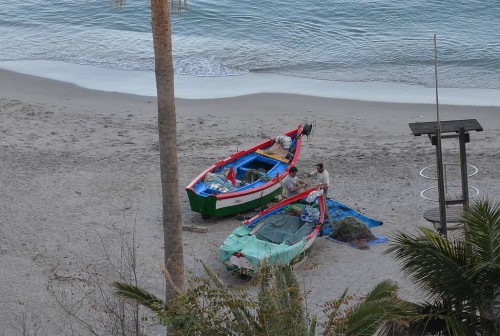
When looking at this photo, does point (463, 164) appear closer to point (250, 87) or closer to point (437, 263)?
point (437, 263)

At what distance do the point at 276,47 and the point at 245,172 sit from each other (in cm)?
1926

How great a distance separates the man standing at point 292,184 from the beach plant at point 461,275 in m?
10.8

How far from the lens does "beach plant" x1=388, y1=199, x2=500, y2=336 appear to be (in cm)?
949

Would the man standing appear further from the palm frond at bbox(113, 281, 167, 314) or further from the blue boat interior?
the palm frond at bbox(113, 281, 167, 314)

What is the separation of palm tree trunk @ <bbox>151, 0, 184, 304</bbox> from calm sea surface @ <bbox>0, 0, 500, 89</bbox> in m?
21.6

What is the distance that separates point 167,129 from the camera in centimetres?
1288

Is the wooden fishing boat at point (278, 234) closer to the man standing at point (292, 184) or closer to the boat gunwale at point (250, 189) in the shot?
the boat gunwale at point (250, 189)

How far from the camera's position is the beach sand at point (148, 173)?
1753 centimetres

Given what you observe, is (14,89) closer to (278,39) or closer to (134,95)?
(134,95)

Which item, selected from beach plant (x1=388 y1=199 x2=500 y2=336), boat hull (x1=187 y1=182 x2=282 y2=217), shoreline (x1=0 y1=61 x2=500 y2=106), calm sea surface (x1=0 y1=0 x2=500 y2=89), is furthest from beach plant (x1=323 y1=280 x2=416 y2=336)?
calm sea surface (x1=0 y1=0 x2=500 y2=89)

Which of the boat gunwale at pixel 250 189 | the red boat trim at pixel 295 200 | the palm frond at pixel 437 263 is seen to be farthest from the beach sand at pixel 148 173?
the palm frond at pixel 437 263

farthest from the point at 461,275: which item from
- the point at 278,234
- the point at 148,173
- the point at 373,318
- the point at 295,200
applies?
the point at 148,173

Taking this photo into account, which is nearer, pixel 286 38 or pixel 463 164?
pixel 463 164

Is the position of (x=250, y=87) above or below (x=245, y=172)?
above
